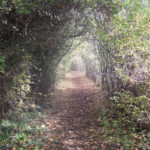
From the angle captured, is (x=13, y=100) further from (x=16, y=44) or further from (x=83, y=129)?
(x=83, y=129)

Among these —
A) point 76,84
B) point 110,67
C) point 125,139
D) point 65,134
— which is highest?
point 110,67

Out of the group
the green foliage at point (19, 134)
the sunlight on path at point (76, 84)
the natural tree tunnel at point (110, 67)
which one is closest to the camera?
the green foliage at point (19, 134)

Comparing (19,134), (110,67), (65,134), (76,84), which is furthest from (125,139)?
(76,84)

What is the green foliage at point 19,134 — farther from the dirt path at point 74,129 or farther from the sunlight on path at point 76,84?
the sunlight on path at point 76,84

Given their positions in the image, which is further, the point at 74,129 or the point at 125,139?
the point at 74,129

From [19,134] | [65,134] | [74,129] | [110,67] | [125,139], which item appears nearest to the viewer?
[125,139]

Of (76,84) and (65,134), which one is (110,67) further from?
(76,84)

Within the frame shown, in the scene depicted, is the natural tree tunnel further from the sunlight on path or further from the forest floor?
the sunlight on path

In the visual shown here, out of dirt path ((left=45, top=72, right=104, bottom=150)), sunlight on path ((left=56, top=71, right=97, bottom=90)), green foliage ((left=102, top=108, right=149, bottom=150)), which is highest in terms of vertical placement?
sunlight on path ((left=56, top=71, right=97, bottom=90))

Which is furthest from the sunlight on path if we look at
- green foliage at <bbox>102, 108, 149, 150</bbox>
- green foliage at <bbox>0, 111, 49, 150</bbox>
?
green foliage at <bbox>102, 108, 149, 150</bbox>

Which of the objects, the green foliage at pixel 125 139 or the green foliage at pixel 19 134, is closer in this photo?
the green foliage at pixel 125 139

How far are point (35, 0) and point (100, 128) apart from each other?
4652mm

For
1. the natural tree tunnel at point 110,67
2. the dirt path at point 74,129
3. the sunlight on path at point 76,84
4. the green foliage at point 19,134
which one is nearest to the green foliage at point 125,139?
the natural tree tunnel at point 110,67

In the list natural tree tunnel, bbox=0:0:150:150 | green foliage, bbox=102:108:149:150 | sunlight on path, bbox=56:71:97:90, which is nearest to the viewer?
green foliage, bbox=102:108:149:150
